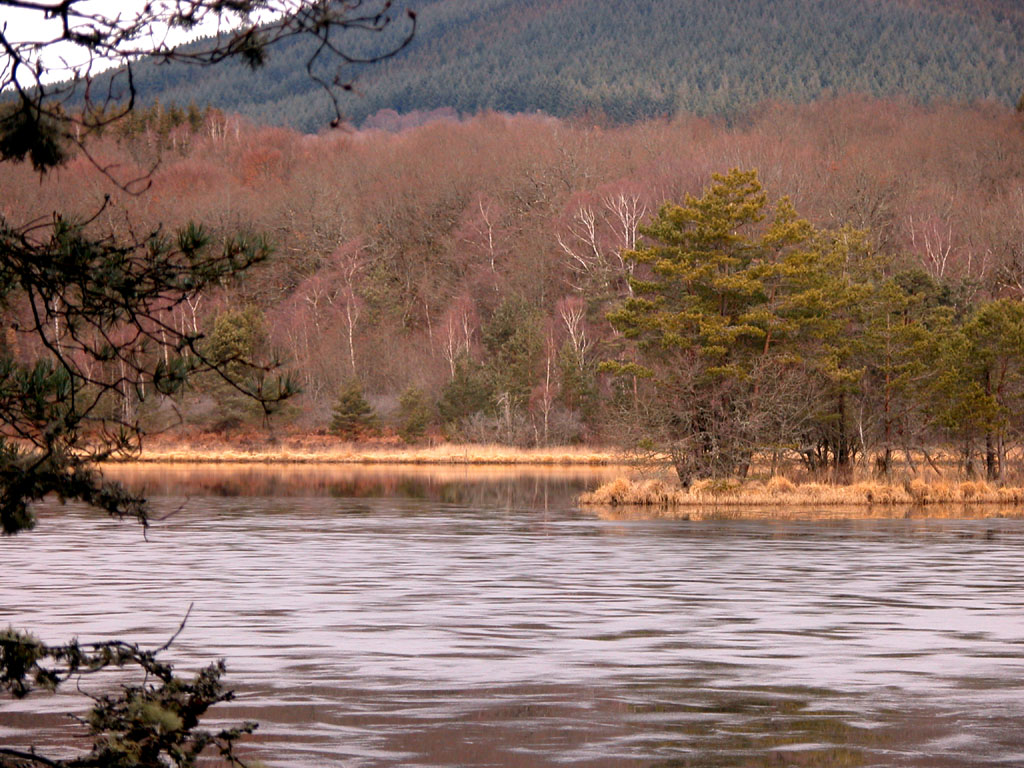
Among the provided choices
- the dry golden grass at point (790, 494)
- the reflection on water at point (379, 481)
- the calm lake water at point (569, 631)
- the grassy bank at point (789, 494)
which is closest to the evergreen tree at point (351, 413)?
the reflection on water at point (379, 481)

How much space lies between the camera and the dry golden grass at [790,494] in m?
45.3

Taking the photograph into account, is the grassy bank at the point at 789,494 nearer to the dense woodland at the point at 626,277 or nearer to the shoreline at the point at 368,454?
the dense woodland at the point at 626,277

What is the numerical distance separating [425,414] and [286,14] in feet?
225

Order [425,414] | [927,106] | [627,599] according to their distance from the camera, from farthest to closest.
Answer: [927,106]
[425,414]
[627,599]

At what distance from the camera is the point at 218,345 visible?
3041 inches

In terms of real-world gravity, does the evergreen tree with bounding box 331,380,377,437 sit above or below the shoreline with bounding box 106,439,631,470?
above

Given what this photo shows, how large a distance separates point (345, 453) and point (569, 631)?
59.4 m

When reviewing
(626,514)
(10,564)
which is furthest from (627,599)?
(626,514)

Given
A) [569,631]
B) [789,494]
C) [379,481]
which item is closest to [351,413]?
[379,481]

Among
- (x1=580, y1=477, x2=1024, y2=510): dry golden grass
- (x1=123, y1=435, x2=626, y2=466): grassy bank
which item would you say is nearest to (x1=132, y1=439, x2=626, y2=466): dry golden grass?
(x1=123, y1=435, x2=626, y2=466): grassy bank

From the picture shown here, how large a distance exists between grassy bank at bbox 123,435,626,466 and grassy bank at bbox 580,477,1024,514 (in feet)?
76.1

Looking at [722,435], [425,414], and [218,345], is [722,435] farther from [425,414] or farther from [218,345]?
[218,345]

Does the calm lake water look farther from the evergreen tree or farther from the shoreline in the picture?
the evergreen tree

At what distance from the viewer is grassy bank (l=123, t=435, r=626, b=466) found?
74438 millimetres
